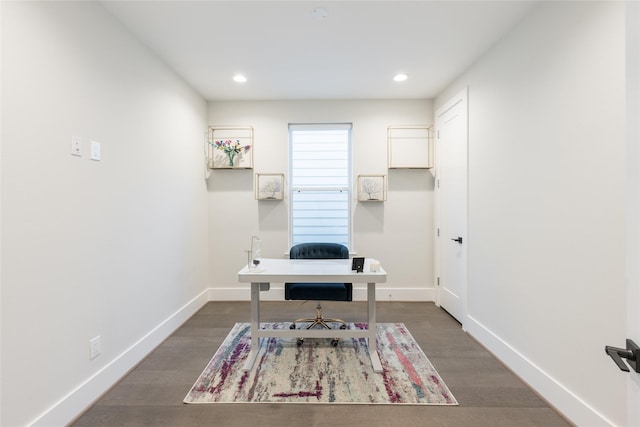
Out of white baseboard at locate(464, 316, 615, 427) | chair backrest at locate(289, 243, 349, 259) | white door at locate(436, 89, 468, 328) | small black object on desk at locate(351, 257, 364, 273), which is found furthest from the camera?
chair backrest at locate(289, 243, 349, 259)

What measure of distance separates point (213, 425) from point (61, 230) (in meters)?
1.49

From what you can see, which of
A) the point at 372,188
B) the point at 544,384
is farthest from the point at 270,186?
the point at 544,384

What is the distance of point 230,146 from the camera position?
13.1ft

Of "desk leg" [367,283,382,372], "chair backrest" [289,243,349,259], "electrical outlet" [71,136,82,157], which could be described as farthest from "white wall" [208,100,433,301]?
"electrical outlet" [71,136,82,157]

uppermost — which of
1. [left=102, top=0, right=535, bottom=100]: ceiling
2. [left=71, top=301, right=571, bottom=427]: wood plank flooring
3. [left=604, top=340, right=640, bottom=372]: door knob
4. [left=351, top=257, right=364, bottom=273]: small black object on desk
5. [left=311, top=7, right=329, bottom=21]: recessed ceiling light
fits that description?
[left=102, top=0, right=535, bottom=100]: ceiling

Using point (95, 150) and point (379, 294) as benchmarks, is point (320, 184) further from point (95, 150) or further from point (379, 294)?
point (95, 150)

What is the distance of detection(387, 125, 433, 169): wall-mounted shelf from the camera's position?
13.1 ft

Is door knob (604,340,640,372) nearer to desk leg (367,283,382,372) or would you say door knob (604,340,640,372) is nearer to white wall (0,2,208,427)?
desk leg (367,283,382,372)

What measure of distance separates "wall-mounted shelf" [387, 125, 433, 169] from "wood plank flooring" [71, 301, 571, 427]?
7.15 ft

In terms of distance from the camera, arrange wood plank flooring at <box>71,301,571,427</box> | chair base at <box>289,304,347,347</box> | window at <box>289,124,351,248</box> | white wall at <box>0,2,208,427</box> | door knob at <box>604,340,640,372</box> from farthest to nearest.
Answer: window at <box>289,124,351,248</box> < chair base at <box>289,304,347,347</box> < wood plank flooring at <box>71,301,571,427</box> < white wall at <box>0,2,208,427</box> < door knob at <box>604,340,640,372</box>

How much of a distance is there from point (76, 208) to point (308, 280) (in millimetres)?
1643

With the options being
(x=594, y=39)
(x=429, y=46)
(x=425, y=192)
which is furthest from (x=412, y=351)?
(x=429, y=46)

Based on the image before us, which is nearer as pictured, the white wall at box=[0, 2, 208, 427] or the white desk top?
the white wall at box=[0, 2, 208, 427]

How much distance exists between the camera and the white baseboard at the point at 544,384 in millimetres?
1722
